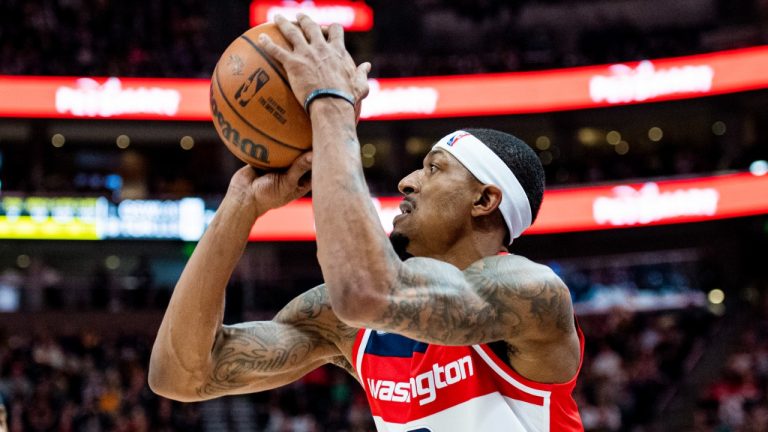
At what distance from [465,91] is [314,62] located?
17958mm

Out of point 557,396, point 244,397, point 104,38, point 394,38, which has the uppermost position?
point 394,38

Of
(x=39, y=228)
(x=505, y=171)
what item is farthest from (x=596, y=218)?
(x=505, y=171)

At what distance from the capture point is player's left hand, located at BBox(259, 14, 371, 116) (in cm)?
291

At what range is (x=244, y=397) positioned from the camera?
17938 millimetres

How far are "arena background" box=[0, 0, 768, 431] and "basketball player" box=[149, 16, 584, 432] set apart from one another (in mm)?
11872

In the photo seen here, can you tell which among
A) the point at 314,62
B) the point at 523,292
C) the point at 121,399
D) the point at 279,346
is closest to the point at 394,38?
the point at 121,399

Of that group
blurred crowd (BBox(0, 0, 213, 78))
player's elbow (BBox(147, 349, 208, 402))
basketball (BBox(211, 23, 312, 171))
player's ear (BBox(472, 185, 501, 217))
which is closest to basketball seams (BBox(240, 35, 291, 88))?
basketball (BBox(211, 23, 312, 171))

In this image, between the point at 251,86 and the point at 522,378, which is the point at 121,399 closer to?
the point at 251,86

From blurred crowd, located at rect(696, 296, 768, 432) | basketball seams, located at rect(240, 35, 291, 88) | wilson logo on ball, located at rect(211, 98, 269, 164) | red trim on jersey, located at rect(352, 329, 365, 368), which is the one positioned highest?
basketball seams, located at rect(240, 35, 291, 88)

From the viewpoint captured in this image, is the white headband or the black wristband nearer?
the black wristband

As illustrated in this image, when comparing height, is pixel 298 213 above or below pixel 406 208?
below

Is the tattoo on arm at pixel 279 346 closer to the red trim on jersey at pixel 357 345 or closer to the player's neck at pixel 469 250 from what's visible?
the red trim on jersey at pixel 357 345

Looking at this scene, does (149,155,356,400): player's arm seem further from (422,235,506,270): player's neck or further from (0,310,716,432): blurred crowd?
(0,310,716,432): blurred crowd

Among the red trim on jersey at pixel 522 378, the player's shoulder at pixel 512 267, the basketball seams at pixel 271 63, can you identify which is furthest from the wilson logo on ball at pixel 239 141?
the red trim on jersey at pixel 522 378
